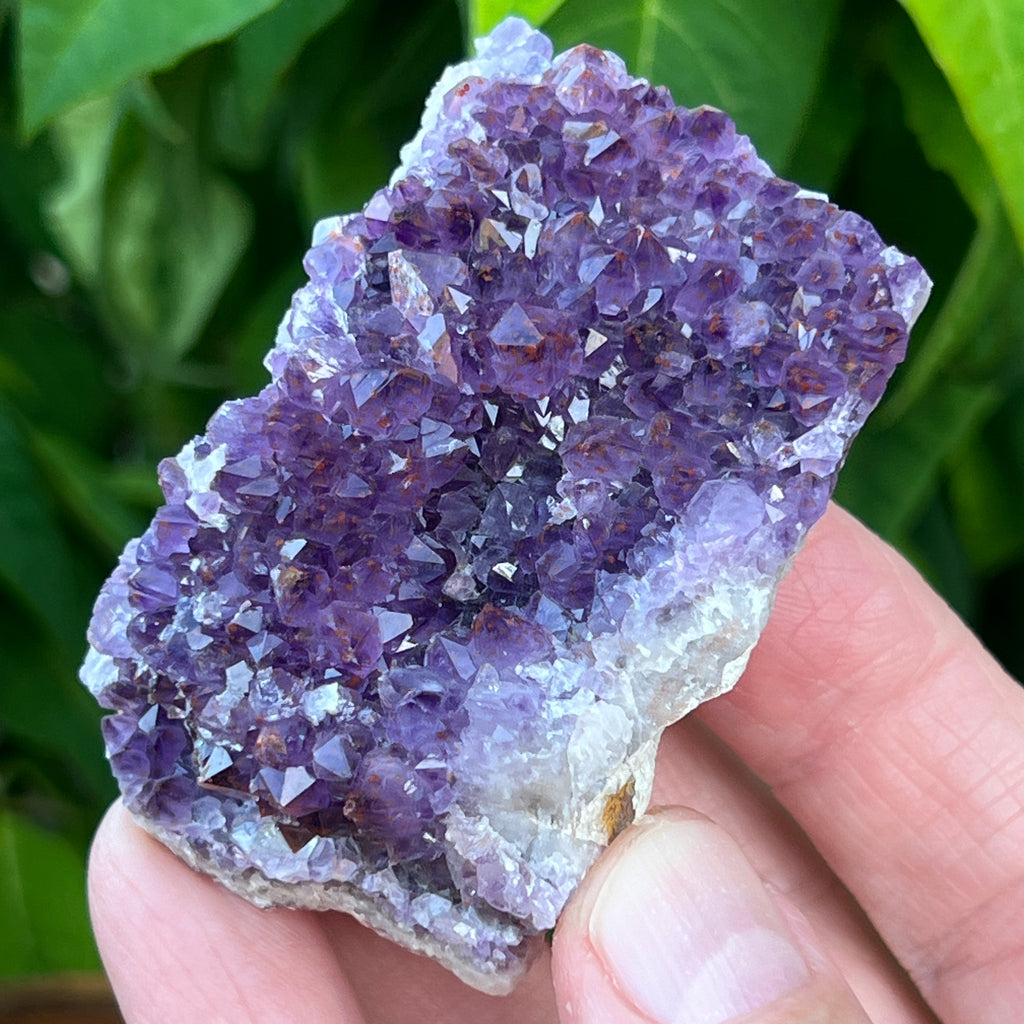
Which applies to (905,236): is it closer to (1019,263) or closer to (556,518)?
(1019,263)

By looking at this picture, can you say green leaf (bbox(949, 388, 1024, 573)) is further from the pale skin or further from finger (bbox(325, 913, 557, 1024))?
finger (bbox(325, 913, 557, 1024))

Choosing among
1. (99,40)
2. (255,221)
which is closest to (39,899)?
(255,221)

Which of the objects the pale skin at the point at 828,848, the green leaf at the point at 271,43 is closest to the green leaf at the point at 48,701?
the pale skin at the point at 828,848

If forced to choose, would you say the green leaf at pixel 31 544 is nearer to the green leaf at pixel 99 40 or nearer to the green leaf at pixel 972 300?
the green leaf at pixel 99 40

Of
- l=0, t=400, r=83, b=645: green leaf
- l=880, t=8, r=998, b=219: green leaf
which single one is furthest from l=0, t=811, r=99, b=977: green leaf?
l=880, t=8, r=998, b=219: green leaf

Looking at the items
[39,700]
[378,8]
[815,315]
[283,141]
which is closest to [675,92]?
[815,315]
